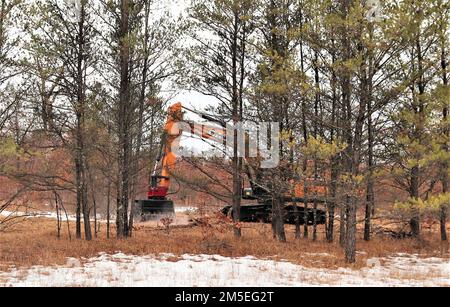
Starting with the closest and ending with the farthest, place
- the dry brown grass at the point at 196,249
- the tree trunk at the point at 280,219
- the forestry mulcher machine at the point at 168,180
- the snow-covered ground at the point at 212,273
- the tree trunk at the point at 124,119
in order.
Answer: the snow-covered ground at the point at 212,273 → the dry brown grass at the point at 196,249 → the tree trunk at the point at 124,119 → the tree trunk at the point at 280,219 → the forestry mulcher machine at the point at 168,180

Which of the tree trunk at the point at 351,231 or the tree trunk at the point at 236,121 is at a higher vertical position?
the tree trunk at the point at 236,121

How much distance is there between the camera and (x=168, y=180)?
17.8 m

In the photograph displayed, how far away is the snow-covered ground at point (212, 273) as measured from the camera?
24.2ft

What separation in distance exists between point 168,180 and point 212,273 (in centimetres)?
986

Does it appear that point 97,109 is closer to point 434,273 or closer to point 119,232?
point 119,232

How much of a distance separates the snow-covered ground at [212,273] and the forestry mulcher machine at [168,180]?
2435mm

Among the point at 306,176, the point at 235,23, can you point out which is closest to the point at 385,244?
the point at 306,176

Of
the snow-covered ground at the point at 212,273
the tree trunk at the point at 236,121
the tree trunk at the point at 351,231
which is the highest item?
the tree trunk at the point at 236,121

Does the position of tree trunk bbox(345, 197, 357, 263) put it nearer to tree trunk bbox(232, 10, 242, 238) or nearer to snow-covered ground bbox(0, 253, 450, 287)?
snow-covered ground bbox(0, 253, 450, 287)

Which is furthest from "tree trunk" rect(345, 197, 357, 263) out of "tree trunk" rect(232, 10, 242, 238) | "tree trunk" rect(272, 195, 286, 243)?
"tree trunk" rect(232, 10, 242, 238)

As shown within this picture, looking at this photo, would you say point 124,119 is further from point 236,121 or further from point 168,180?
point 168,180

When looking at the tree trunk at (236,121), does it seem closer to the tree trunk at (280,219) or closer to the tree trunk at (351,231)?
the tree trunk at (280,219)

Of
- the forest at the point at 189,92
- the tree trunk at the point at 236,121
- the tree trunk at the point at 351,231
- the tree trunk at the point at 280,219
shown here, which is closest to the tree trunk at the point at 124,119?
the forest at the point at 189,92

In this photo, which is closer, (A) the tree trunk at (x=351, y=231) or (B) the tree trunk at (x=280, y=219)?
(A) the tree trunk at (x=351, y=231)
